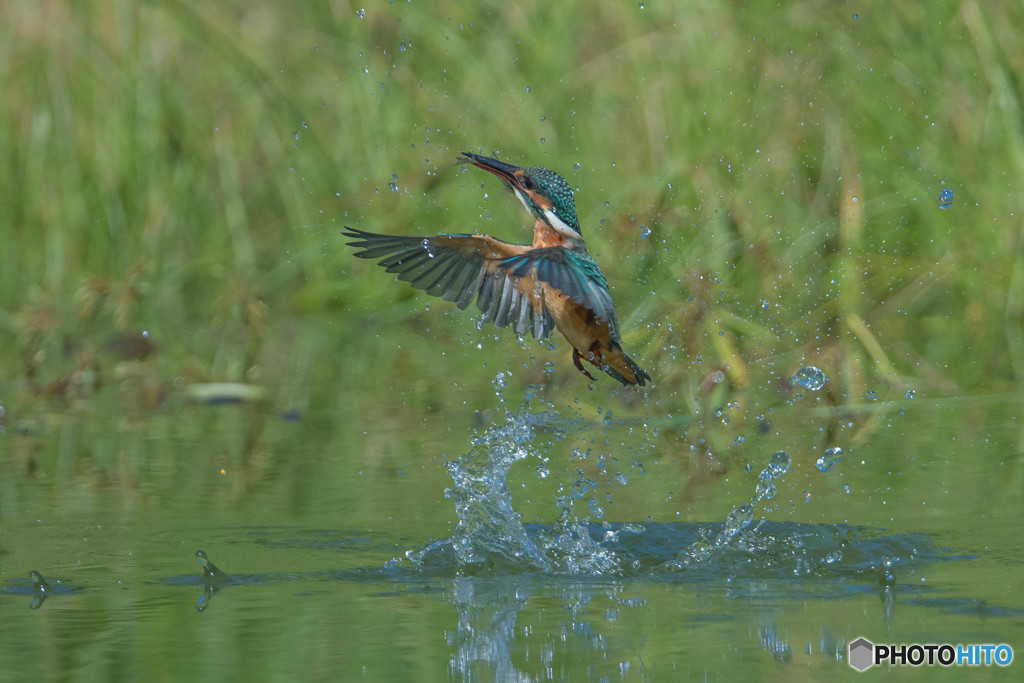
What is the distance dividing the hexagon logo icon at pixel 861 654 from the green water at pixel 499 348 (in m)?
0.02

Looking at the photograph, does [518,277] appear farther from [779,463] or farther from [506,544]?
[779,463]

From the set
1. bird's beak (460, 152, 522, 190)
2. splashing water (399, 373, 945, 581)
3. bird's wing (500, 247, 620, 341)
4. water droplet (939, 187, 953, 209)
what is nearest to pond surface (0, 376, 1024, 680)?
splashing water (399, 373, 945, 581)

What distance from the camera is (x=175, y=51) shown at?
8719 mm

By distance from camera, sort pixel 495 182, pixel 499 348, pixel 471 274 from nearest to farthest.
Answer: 1. pixel 471 274
2. pixel 499 348
3. pixel 495 182

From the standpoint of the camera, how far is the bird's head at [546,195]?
4.69m

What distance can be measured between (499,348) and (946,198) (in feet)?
6.91

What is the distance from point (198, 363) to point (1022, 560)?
396 centimetres

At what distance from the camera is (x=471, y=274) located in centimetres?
464

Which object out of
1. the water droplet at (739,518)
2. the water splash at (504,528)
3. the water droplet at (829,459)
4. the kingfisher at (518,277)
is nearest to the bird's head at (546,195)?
the kingfisher at (518,277)

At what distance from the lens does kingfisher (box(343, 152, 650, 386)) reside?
4.49 meters

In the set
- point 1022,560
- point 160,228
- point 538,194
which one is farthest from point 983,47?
point 160,228

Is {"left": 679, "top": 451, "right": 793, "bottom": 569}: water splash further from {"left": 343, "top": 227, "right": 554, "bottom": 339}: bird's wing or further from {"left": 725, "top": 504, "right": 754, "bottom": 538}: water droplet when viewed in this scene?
{"left": 343, "top": 227, "right": 554, "bottom": 339}: bird's wing

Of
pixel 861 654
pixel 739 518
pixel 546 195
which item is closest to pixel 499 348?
pixel 546 195

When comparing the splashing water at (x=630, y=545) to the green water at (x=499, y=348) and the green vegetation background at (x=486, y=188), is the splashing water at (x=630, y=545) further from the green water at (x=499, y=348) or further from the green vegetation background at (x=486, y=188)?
the green vegetation background at (x=486, y=188)
